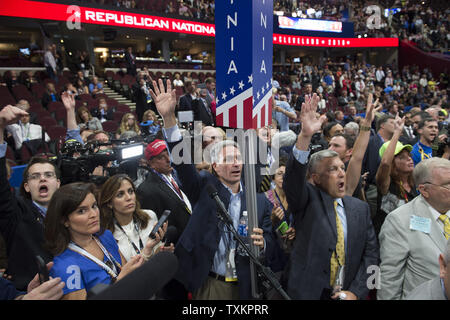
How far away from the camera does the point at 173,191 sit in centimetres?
257

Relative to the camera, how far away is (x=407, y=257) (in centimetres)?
184

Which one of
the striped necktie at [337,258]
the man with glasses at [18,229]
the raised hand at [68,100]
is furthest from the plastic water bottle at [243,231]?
the raised hand at [68,100]

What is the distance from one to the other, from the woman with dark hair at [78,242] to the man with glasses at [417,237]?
4.13ft

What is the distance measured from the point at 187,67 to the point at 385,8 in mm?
14828

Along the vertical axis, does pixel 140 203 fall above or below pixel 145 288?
below

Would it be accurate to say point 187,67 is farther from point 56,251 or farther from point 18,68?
point 56,251

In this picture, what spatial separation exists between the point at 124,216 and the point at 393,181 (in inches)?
76.3

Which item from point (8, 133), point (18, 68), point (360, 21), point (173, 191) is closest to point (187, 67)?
point (18, 68)

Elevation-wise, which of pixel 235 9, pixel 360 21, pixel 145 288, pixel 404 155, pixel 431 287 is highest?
pixel 360 21

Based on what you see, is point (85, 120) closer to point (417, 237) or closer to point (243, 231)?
point (243, 231)

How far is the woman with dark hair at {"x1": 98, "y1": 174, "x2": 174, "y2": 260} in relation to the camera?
2.14m

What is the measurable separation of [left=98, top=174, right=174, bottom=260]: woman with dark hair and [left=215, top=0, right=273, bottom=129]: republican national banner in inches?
32.6

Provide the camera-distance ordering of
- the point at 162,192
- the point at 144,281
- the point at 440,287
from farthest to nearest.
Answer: the point at 162,192 → the point at 440,287 → the point at 144,281

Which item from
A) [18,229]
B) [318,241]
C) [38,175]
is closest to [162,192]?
[38,175]
